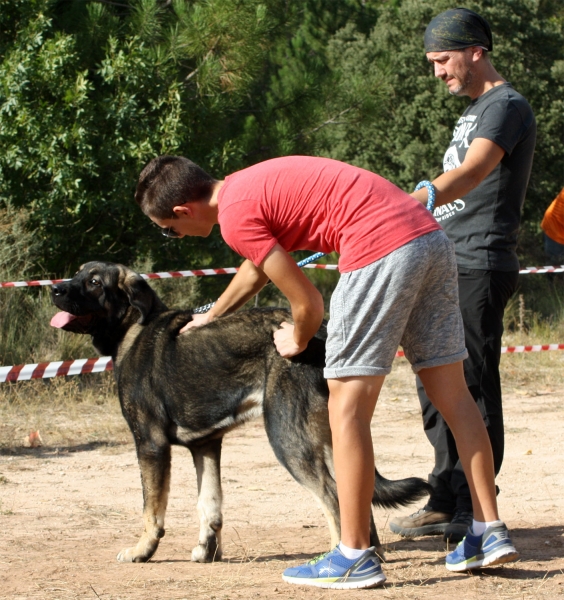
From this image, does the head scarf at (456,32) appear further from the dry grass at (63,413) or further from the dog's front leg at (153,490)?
the dry grass at (63,413)

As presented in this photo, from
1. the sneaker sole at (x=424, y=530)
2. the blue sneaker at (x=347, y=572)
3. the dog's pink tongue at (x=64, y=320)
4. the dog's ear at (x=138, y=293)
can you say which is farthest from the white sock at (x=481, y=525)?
the dog's pink tongue at (x=64, y=320)

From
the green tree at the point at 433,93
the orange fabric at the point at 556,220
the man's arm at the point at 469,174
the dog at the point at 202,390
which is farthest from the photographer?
the green tree at the point at 433,93

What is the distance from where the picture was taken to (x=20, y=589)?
3.62 metres

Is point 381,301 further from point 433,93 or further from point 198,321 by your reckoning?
point 433,93

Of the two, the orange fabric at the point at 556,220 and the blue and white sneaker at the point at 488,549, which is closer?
the blue and white sneaker at the point at 488,549

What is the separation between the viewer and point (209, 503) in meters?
4.48

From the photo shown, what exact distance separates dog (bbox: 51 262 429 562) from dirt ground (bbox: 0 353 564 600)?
0.31 m

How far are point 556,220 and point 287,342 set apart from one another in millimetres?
2061

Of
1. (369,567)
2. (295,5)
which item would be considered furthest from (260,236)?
(295,5)

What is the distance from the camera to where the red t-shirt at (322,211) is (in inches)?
129

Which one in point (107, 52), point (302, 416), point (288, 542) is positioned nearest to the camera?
point (302, 416)

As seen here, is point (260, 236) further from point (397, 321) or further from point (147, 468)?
point (147, 468)

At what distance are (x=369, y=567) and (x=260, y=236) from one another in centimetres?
134

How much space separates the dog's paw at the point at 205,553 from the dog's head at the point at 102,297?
1.19 metres
